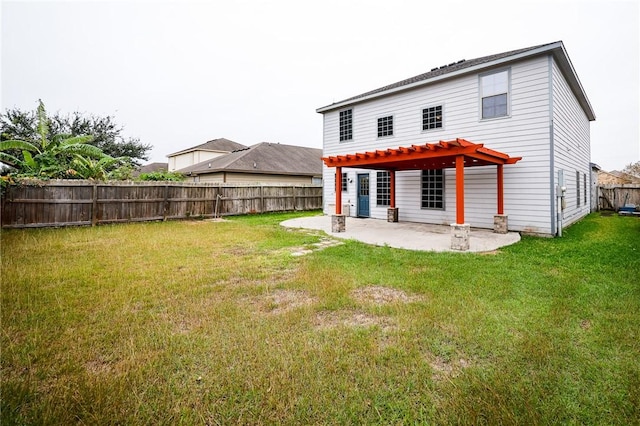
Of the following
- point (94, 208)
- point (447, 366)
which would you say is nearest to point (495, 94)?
point (447, 366)

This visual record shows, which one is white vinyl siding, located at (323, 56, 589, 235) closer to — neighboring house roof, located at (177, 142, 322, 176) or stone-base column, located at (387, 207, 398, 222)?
stone-base column, located at (387, 207, 398, 222)

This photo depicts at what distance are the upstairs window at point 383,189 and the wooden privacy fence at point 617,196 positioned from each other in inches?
527

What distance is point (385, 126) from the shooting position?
41.2 feet

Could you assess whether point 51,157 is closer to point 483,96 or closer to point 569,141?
point 483,96

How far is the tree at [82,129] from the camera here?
21359mm

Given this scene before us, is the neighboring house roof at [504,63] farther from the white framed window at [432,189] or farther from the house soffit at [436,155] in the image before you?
the white framed window at [432,189]

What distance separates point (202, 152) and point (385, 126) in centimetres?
2177

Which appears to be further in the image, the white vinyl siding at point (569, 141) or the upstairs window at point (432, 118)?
the upstairs window at point (432, 118)

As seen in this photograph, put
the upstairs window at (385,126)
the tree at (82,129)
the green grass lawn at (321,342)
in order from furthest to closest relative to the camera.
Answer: the tree at (82,129), the upstairs window at (385,126), the green grass lawn at (321,342)

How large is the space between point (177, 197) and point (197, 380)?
494 inches

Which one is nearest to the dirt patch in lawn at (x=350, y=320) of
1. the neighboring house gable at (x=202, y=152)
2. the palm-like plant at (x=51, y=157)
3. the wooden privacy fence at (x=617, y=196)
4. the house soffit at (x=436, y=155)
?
the house soffit at (x=436, y=155)

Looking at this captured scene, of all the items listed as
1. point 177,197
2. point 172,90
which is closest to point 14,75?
point 172,90

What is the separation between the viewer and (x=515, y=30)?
52.7 feet

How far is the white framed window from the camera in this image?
36.2 feet
